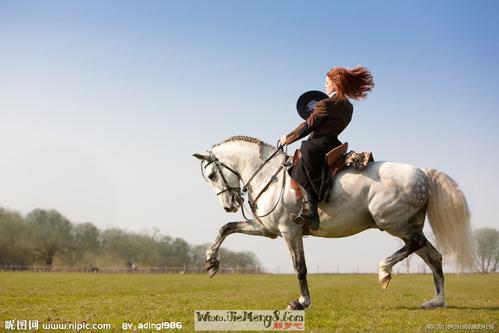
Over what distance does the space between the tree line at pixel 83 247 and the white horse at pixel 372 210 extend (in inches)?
3043

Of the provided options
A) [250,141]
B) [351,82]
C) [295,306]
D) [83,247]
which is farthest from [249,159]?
[83,247]

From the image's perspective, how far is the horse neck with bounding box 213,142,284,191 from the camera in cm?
945

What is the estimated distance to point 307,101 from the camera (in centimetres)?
973

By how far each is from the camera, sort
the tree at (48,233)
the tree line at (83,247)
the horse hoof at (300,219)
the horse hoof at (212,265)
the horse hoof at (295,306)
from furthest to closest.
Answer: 1. the tree at (48,233)
2. the tree line at (83,247)
3. the horse hoof at (212,265)
4. the horse hoof at (300,219)
5. the horse hoof at (295,306)

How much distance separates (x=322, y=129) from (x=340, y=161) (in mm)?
679

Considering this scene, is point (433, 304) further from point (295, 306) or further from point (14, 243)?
point (14, 243)

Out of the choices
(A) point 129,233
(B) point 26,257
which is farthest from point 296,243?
(A) point 129,233

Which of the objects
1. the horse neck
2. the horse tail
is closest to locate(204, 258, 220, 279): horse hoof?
the horse neck

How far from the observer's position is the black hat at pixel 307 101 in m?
9.68

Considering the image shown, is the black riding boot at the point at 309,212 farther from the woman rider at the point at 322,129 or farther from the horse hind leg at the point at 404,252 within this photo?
the horse hind leg at the point at 404,252

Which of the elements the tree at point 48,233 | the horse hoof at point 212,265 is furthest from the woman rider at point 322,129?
the tree at point 48,233

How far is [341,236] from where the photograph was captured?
30.0 feet

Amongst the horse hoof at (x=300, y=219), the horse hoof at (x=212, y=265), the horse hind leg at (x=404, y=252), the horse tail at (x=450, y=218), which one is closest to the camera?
the horse hind leg at (x=404, y=252)

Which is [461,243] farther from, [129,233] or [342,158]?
[129,233]
